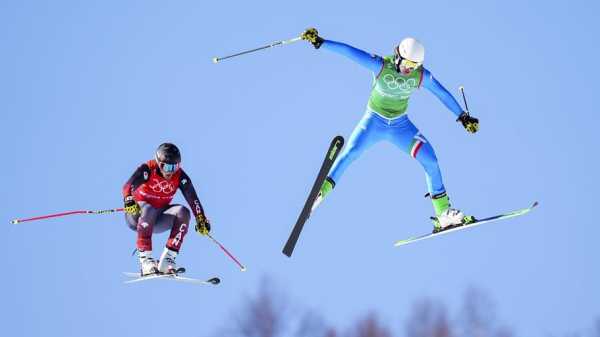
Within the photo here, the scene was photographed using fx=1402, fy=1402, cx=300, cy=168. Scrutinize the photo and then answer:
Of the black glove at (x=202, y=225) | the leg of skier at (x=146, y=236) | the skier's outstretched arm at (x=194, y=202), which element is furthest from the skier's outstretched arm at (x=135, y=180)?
the black glove at (x=202, y=225)

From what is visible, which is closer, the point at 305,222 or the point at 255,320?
the point at 305,222

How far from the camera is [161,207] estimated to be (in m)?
15.2

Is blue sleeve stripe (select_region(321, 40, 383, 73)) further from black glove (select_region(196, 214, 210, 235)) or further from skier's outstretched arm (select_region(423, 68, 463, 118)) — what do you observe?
black glove (select_region(196, 214, 210, 235))

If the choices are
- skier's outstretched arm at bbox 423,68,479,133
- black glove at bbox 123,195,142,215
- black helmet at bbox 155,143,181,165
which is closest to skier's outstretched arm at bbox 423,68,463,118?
skier's outstretched arm at bbox 423,68,479,133

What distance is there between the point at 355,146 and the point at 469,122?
48.5 inches

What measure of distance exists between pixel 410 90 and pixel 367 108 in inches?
21.3

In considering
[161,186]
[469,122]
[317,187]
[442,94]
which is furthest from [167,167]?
[469,122]

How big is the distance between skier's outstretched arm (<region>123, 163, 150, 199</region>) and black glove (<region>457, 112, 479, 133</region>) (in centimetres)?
339

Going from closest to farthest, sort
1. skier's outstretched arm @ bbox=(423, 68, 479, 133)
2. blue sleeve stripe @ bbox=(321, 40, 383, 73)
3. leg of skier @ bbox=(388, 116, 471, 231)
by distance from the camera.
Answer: blue sleeve stripe @ bbox=(321, 40, 383, 73) → skier's outstretched arm @ bbox=(423, 68, 479, 133) → leg of skier @ bbox=(388, 116, 471, 231)

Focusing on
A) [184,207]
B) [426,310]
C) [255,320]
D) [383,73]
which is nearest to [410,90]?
[383,73]

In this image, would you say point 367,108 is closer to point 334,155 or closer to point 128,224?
point 334,155

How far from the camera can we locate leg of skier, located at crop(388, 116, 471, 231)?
1493 centimetres

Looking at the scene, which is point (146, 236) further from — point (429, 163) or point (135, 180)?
point (429, 163)

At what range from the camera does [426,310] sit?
2169cm
